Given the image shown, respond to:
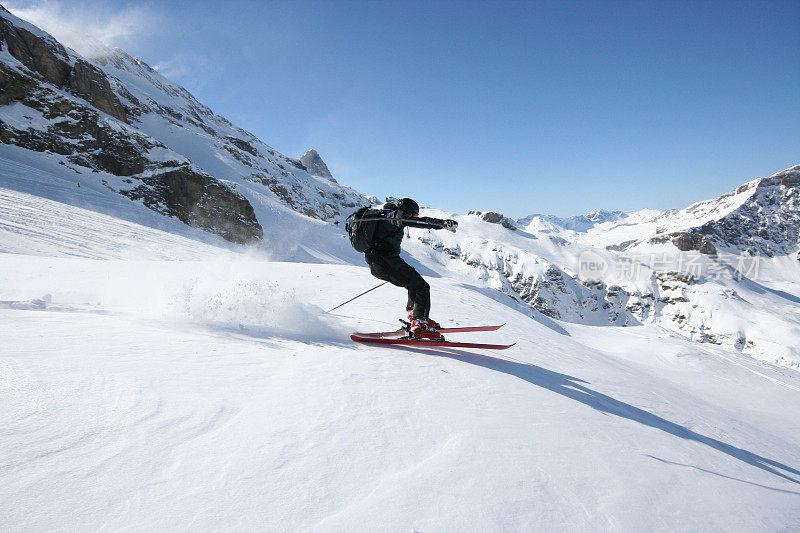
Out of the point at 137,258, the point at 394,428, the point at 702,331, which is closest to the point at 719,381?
the point at 394,428

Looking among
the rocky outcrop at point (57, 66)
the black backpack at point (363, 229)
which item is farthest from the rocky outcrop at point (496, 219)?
the black backpack at point (363, 229)

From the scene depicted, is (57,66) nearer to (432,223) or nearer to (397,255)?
(397,255)

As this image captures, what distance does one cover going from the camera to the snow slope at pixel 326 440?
160 cm

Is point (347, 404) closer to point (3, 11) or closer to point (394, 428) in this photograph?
point (394, 428)

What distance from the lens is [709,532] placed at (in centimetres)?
185

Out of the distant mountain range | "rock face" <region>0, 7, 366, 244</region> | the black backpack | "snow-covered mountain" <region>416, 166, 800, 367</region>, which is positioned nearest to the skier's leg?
the black backpack

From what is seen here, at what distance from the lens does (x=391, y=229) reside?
5457 millimetres

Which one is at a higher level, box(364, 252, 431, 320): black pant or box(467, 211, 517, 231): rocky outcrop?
box(467, 211, 517, 231): rocky outcrop

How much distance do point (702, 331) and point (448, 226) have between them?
19910cm

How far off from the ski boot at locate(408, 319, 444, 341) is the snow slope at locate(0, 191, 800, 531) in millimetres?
A: 387

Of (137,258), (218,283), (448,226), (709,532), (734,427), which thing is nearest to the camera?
(709,532)

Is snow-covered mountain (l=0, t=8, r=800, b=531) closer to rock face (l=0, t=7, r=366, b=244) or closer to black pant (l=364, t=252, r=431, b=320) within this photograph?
black pant (l=364, t=252, r=431, b=320)

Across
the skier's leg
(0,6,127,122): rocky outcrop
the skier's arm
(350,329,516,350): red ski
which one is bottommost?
(350,329,516,350): red ski

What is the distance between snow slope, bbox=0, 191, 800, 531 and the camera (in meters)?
1.60
